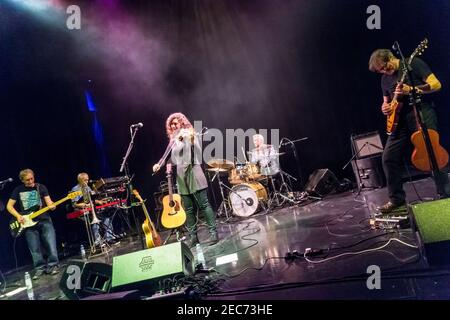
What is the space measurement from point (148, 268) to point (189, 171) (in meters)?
1.92

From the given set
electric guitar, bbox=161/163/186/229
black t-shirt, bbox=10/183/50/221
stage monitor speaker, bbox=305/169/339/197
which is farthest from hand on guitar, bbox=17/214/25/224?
stage monitor speaker, bbox=305/169/339/197

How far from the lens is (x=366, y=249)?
10.3 feet

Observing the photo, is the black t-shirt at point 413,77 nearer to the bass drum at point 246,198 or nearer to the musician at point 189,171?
the musician at point 189,171

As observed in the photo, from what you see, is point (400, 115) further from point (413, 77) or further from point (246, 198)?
point (246, 198)

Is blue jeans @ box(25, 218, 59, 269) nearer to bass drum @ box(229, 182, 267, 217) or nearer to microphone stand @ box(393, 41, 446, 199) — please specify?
bass drum @ box(229, 182, 267, 217)

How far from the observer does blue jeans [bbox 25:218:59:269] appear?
18.7 ft

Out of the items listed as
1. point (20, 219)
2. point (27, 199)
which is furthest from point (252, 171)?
point (20, 219)

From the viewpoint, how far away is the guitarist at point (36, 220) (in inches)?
223

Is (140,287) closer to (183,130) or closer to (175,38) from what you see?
(183,130)

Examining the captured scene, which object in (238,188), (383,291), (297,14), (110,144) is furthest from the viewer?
(110,144)

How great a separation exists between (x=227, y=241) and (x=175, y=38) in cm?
580

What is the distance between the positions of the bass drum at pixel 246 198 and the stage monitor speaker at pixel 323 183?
1194 mm

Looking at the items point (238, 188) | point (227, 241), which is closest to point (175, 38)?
point (238, 188)

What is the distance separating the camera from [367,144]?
6922 millimetres
